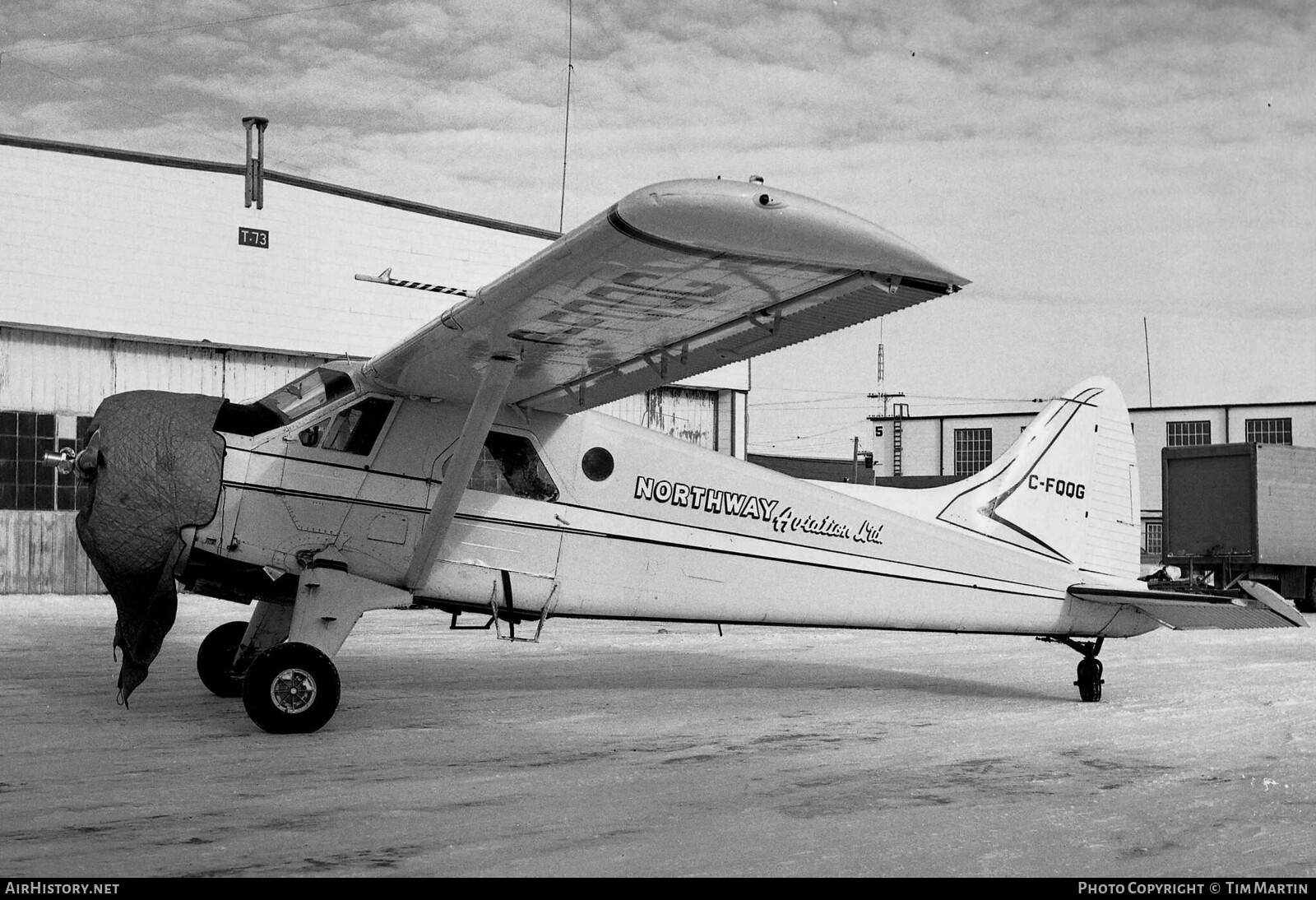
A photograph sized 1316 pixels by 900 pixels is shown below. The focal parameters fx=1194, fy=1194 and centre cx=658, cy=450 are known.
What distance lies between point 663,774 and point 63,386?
1871 cm

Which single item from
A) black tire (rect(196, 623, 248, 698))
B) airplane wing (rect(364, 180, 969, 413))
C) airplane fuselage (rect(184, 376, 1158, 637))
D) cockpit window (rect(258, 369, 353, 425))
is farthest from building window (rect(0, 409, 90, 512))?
airplane wing (rect(364, 180, 969, 413))

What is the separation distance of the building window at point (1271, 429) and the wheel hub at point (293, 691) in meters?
49.3

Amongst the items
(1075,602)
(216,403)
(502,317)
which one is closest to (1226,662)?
(1075,602)

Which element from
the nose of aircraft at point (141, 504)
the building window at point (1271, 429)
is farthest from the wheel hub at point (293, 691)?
the building window at point (1271, 429)

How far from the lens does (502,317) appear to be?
263 inches

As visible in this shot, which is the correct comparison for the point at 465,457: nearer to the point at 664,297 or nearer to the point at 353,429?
the point at 353,429

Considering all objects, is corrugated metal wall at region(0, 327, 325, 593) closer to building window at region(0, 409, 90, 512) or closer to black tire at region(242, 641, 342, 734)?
building window at region(0, 409, 90, 512)

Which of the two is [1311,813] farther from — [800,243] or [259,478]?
[259,478]

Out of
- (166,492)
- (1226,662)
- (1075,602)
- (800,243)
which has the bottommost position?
(1226,662)

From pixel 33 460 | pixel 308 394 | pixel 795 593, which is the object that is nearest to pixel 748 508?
pixel 795 593

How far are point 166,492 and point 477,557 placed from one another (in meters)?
2.04

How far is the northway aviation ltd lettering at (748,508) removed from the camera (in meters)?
8.75
